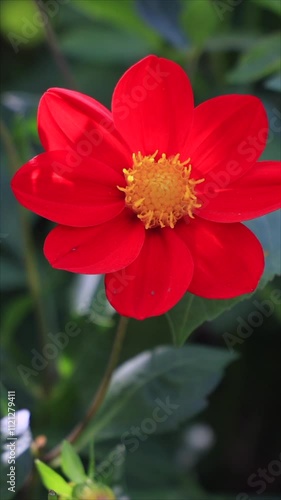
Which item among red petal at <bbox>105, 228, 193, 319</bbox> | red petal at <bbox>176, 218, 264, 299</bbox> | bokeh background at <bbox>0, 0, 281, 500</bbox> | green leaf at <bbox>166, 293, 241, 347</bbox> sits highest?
red petal at <bbox>176, 218, 264, 299</bbox>

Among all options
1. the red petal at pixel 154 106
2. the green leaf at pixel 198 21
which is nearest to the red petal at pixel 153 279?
the red petal at pixel 154 106

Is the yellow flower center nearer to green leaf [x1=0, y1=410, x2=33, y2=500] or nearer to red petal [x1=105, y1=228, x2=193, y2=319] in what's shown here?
red petal [x1=105, y1=228, x2=193, y2=319]

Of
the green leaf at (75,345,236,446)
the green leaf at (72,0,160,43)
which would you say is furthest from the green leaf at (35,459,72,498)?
the green leaf at (72,0,160,43)

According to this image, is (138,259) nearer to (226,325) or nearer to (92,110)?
(92,110)

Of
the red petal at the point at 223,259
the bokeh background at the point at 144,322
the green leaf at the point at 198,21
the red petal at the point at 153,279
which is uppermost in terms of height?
the green leaf at the point at 198,21

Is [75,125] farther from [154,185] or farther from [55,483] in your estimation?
[55,483]

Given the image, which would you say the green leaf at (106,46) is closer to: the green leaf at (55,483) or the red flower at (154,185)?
the red flower at (154,185)

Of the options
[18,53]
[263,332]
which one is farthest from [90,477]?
[18,53]
